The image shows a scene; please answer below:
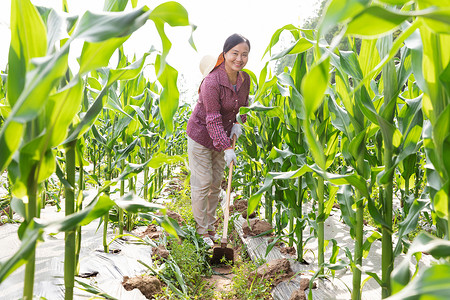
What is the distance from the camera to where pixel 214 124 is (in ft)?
8.93

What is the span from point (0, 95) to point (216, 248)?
6.78 ft

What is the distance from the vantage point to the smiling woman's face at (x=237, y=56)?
8.65 ft

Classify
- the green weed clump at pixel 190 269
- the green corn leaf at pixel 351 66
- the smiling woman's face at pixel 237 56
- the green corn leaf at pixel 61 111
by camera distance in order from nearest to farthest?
the green corn leaf at pixel 61 111 < the green corn leaf at pixel 351 66 < the green weed clump at pixel 190 269 < the smiling woman's face at pixel 237 56

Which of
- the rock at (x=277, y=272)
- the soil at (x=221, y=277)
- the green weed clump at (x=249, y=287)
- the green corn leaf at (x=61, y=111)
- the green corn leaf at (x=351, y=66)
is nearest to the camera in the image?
the green corn leaf at (x=61, y=111)

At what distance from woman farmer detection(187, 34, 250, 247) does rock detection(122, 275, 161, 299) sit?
3.88ft

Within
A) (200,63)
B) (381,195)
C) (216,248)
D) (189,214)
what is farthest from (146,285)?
(200,63)

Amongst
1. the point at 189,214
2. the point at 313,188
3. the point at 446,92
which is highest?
the point at 446,92

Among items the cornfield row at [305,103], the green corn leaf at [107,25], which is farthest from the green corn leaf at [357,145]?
the green corn leaf at [107,25]

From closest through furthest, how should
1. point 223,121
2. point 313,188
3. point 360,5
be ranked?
point 360,5 → point 313,188 → point 223,121

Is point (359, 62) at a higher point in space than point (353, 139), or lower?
higher

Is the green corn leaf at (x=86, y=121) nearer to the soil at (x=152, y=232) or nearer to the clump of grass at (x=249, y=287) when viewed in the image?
the clump of grass at (x=249, y=287)

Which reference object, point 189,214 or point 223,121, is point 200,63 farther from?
point 189,214

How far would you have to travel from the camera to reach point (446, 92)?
71 cm

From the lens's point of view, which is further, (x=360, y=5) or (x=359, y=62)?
(x=359, y=62)
